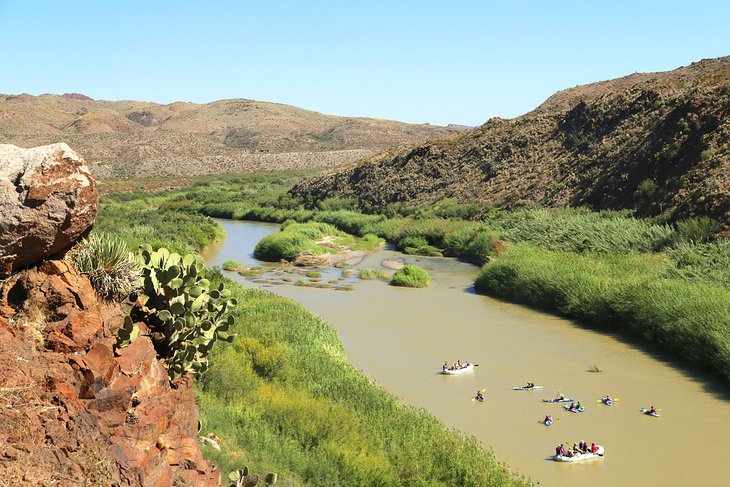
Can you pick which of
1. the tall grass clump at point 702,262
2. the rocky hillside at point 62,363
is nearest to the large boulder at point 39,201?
the rocky hillside at point 62,363

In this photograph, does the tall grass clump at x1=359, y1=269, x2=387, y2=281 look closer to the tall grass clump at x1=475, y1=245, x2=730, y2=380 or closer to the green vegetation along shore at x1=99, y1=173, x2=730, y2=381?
the green vegetation along shore at x1=99, y1=173, x2=730, y2=381

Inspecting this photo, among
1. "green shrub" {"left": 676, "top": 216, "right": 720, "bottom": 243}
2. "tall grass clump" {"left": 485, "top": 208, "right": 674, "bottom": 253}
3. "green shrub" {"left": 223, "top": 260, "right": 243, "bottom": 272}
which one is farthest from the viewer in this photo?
"green shrub" {"left": 223, "top": 260, "right": 243, "bottom": 272}

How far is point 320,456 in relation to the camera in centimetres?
1166

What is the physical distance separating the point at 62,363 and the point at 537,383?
14.7 meters

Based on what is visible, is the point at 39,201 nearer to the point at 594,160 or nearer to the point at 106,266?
the point at 106,266

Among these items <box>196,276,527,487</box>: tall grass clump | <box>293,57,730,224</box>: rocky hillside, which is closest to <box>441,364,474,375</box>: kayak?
<box>196,276,527,487</box>: tall grass clump

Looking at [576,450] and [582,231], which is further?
[582,231]

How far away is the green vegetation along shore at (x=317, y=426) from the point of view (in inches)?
437

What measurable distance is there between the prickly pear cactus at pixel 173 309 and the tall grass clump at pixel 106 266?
32 centimetres

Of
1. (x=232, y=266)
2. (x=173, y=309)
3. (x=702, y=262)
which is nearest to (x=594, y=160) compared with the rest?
(x=702, y=262)

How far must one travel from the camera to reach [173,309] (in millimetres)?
9008

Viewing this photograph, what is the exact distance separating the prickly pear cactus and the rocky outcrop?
46 centimetres

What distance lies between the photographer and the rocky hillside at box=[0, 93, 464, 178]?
4771 inches

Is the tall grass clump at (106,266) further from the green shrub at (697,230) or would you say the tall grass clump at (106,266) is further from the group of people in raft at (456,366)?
the green shrub at (697,230)
